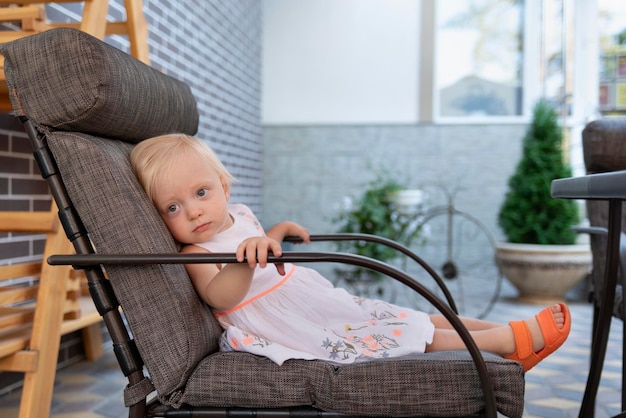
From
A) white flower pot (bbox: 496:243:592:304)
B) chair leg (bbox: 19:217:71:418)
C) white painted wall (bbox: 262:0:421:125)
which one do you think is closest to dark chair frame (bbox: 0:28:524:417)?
chair leg (bbox: 19:217:71:418)

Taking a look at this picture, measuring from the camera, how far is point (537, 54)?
539 centimetres

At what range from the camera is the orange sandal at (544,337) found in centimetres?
127

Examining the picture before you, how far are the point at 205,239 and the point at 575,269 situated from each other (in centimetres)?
338

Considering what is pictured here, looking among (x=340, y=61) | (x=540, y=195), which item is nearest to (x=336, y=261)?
(x=540, y=195)

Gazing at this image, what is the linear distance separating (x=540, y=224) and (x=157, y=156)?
3.68 metres

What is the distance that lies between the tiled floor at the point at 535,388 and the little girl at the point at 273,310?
92cm

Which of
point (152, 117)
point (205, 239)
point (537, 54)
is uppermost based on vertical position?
point (537, 54)

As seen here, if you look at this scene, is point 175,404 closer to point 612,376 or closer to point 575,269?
point 612,376

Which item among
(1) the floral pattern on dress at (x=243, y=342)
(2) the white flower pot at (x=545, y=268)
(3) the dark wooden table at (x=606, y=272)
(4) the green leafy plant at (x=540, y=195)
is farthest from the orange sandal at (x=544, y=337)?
(4) the green leafy plant at (x=540, y=195)

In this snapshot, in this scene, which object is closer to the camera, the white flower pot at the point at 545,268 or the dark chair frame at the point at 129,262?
the dark chair frame at the point at 129,262

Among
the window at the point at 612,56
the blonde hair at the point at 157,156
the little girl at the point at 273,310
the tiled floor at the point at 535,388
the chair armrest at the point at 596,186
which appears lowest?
the tiled floor at the point at 535,388

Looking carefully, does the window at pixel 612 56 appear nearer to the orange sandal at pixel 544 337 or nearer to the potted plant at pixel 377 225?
the potted plant at pixel 377 225

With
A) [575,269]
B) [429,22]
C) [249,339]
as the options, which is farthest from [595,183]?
[429,22]

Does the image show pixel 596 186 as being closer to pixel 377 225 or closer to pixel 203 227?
pixel 203 227
